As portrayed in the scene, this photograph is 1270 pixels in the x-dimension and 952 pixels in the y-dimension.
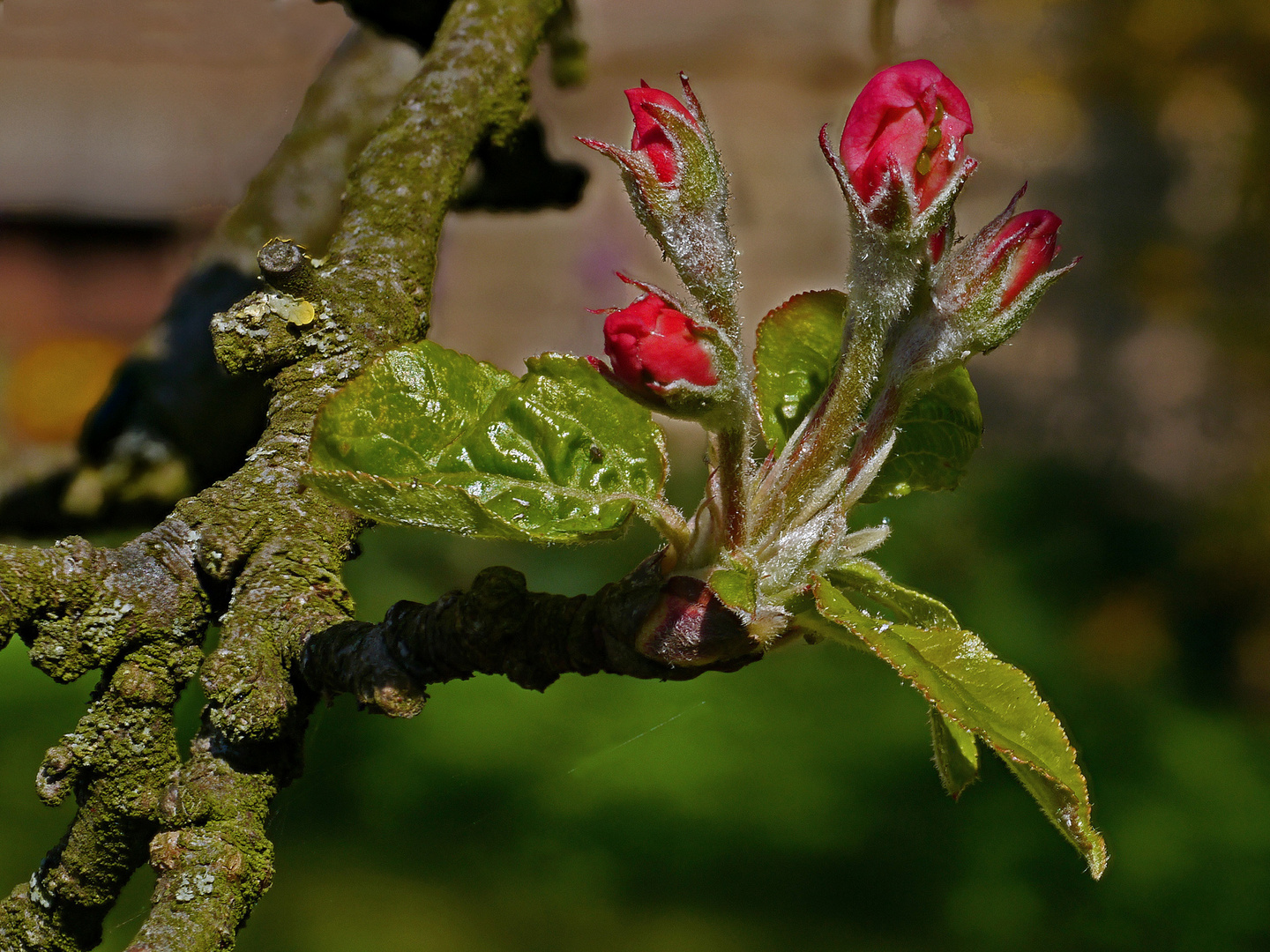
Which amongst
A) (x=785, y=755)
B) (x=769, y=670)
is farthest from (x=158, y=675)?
(x=769, y=670)

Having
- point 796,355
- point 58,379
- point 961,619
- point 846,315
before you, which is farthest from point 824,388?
point 58,379

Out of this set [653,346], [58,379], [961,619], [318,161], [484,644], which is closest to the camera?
[653,346]

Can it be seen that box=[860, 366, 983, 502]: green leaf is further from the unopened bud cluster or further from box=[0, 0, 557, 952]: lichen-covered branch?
box=[0, 0, 557, 952]: lichen-covered branch

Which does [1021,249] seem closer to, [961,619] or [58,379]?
[961,619]

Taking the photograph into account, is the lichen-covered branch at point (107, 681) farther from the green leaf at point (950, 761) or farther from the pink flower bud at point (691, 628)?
the green leaf at point (950, 761)

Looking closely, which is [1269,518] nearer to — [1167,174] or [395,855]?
[1167,174]

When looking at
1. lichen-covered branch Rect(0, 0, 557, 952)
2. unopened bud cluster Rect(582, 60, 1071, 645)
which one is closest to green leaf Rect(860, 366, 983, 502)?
unopened bud cluster Rect(582, 60, 1071, 645)
